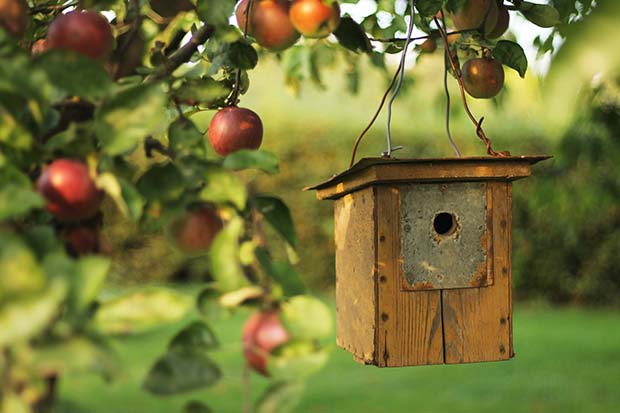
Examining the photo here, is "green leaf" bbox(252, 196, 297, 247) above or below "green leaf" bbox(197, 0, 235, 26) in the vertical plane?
below

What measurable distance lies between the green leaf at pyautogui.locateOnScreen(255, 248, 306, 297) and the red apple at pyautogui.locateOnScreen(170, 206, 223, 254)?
0.08 m

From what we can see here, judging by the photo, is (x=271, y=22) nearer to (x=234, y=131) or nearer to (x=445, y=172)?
(x=234, y=131)

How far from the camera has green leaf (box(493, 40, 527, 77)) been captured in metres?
1.63

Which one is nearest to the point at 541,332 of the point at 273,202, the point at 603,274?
the point at 603,274

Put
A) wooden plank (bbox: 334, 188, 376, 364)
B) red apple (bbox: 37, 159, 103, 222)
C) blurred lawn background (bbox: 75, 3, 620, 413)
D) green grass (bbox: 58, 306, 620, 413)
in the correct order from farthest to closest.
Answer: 1. green grass (bbox: 58, 306, 620, 413)
2. blurred lawn background (bbox: 75, 3, 620, 413)
3. wooden plank (bbox: 334, 188, 376, 364)
4. red apple (bbox: 37, 159, 103, 222)

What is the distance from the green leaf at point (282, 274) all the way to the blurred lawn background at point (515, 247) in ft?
0.34

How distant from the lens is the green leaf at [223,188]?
890 millimetres

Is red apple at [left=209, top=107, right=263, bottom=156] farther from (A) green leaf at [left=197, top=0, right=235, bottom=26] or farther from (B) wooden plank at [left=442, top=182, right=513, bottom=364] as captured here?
(B) wooden plank at [left=442, top=182, right=513, bottom=364]

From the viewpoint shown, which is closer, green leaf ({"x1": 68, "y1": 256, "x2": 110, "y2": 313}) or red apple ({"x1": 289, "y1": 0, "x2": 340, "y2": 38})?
green leaf ({"x1": 68, "y1": 256, "x2": 110, "y2": 313})

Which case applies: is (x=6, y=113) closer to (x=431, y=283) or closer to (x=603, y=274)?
(x=431, y=283)

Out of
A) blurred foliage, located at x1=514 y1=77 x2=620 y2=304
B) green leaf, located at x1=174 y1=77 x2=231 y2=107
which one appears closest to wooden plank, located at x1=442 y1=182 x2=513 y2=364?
green leaf, located at x1=174 y1=77 x2=231 y2=107

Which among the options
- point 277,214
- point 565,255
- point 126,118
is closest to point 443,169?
point 277,214

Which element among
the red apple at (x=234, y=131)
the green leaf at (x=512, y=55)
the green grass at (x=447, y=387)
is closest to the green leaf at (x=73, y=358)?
the red apple at (x=234, y=131)

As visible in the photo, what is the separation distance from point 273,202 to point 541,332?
22.2 ft
